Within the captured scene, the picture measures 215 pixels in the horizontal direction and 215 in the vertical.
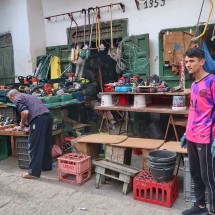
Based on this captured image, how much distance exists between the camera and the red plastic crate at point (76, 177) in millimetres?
4698

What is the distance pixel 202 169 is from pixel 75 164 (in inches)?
85.5

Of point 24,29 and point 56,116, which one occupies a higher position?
point 24,29

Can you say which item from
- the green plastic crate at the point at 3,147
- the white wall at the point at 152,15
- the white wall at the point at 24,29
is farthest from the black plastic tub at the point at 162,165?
the white wall at the point at 24,29

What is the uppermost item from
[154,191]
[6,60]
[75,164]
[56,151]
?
[6,60]

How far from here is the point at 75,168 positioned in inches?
184

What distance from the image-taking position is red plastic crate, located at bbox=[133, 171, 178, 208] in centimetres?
386

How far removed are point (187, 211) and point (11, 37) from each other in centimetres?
766

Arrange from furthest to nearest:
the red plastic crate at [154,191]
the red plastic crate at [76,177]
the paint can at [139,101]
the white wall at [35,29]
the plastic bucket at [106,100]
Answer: the white wall at [35,29] < the plastic bucket at [106,100] < the paint can at [139,101] < the red plastic crate at [76,177] < the red plastic crate at [154,191]

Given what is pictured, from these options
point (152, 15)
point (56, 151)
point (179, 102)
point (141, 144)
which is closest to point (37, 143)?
point (56, 151)

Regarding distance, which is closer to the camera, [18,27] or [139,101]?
[139,101]

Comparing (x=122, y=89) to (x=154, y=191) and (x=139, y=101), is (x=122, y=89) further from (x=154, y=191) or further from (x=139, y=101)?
(x=154, y=191)

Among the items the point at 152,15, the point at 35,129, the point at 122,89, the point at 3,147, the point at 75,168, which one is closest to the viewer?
the point at 75,168

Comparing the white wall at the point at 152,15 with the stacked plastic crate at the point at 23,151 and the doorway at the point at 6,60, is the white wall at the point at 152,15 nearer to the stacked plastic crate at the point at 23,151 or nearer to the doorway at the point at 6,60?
the doorway at the point at 6,60

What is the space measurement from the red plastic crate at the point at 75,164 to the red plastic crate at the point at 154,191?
102 cm
